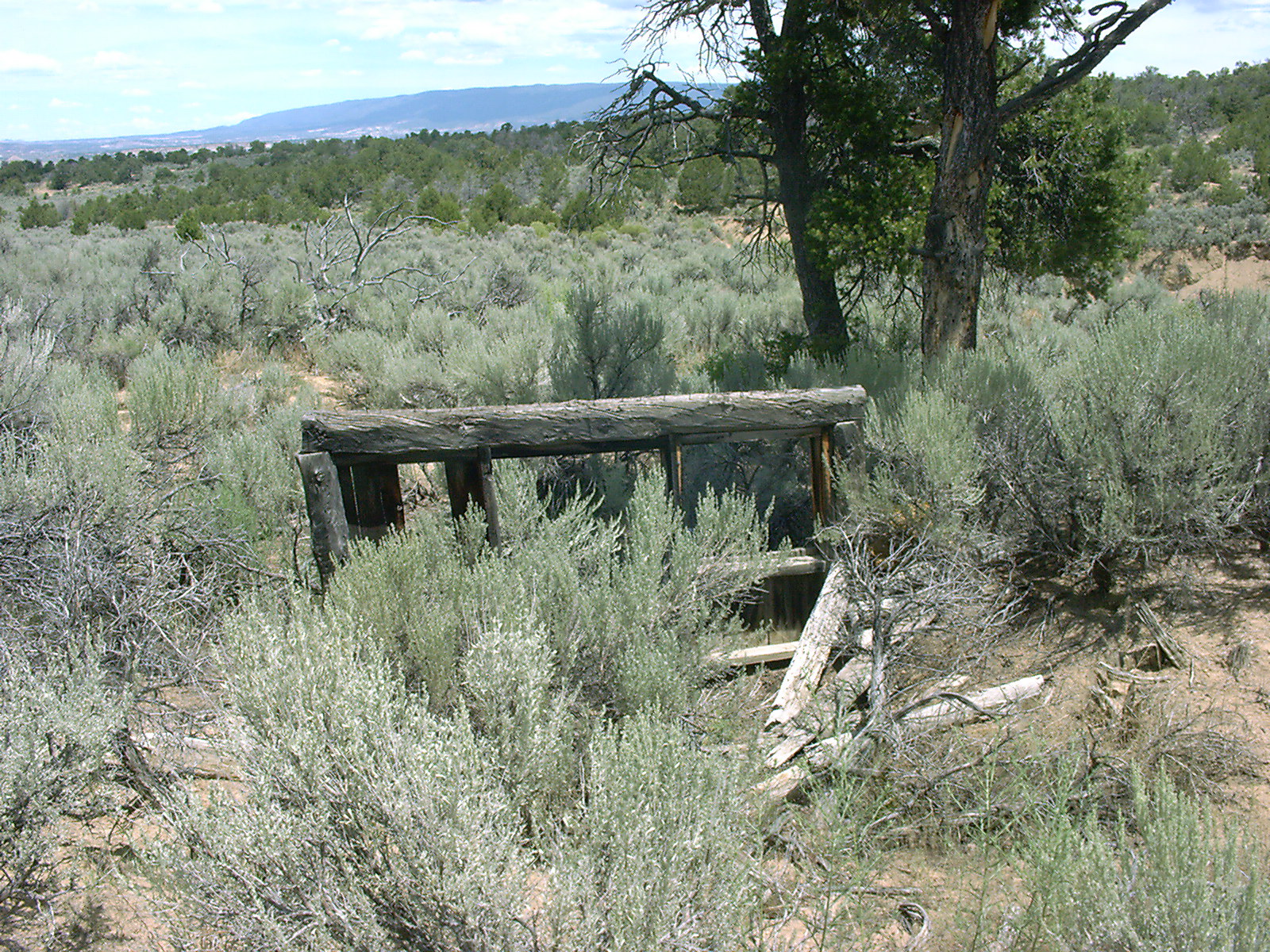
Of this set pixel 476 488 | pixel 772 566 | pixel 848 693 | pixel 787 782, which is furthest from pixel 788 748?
pixel 476 488

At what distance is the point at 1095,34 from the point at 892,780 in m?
4.87

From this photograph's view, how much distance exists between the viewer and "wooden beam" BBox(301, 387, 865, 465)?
442 cm

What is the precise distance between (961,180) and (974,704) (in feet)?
12.6

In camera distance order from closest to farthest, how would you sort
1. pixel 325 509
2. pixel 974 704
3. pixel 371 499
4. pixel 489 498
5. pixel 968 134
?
pixel 974 704
pixel 325 509
pixel 489 498
pixel 371 499
pixel 968 134

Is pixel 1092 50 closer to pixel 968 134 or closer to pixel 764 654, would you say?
pixel 968 134

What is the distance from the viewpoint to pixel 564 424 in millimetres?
4637

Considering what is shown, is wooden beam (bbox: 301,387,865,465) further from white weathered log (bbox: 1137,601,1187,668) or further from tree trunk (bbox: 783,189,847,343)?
tree trunk (bbox: 783,189,847,343)

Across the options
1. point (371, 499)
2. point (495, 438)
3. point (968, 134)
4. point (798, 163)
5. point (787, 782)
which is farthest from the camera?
point (798, 163)

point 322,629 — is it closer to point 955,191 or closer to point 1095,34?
point 955,191

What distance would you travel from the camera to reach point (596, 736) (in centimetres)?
282

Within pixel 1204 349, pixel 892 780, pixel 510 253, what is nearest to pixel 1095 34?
pixel 1204 349

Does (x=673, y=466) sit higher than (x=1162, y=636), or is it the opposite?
(x=673, y=466)

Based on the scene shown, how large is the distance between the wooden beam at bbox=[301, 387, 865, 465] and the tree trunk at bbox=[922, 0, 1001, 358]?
78.4 inches

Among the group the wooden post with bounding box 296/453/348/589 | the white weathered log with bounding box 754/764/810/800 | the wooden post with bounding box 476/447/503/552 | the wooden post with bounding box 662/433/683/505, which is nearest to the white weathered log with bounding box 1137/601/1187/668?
the white weathered log with bounding box 754/764/810/800
